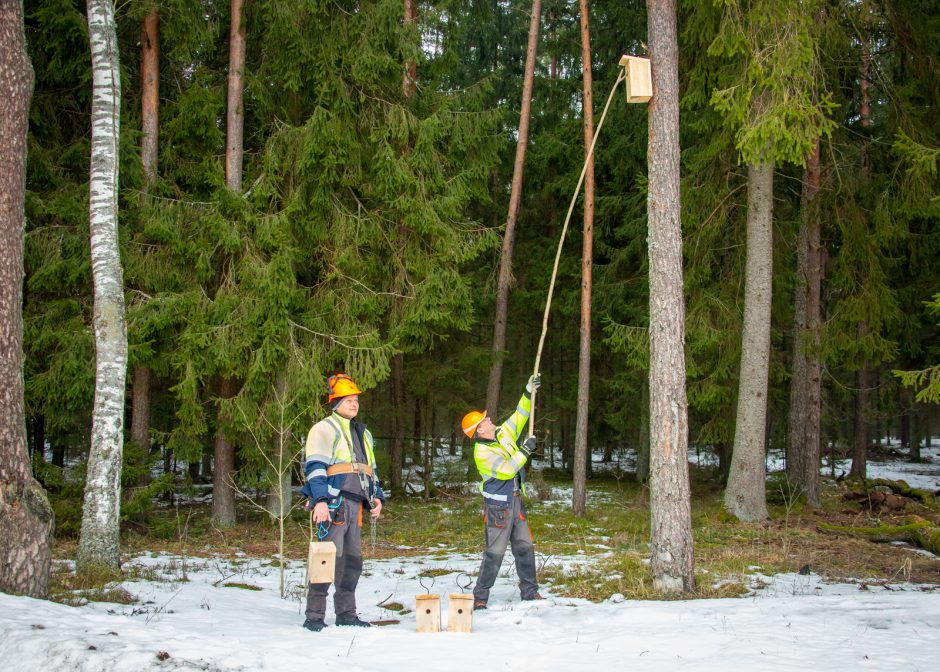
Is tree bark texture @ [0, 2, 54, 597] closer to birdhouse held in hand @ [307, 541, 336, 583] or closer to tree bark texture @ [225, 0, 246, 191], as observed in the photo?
birdhouse held in hand @ [307, 541, 336, 583]

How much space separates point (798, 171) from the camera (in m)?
16.0

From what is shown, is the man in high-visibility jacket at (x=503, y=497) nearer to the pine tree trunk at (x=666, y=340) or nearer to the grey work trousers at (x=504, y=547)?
the grey work trousers at (x=504, y=547)

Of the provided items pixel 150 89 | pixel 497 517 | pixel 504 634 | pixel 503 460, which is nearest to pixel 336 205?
pixel 150 89

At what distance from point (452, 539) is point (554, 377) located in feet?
54.6

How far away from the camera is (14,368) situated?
20.4 ft

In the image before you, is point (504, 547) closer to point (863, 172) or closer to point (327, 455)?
point (327, 455)

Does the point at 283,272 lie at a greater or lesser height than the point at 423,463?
greater

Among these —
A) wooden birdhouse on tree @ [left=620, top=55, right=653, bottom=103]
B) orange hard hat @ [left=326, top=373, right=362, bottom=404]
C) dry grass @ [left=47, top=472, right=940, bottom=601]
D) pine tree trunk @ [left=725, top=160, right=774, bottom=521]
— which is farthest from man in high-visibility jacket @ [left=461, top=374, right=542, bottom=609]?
pine tree trunk @ [left=725, top=160, right=774, bottom=521]

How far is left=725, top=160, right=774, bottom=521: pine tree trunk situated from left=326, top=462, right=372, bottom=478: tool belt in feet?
28.3

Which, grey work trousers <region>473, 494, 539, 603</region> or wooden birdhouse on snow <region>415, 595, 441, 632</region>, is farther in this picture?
grey work trousers <region>473, 494, 539, 603</region>

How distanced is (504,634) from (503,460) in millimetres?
1681

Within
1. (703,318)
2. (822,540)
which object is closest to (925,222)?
(703,318)

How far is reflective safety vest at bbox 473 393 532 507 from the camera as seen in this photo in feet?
23.0

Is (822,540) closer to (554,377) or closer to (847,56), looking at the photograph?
(847,56)
